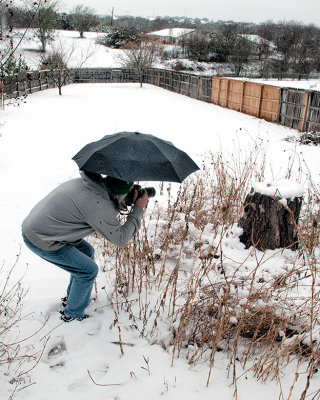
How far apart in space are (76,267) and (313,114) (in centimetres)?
1421

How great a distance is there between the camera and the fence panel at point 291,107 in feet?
49.5

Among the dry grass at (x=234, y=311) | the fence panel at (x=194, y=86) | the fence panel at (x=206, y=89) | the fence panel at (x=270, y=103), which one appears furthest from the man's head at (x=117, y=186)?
the fence panel at (x=194, y=86)

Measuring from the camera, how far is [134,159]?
2268 millimetres

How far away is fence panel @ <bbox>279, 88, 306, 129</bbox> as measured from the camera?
15094 millimetres

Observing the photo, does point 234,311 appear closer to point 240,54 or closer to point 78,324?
point 78,324

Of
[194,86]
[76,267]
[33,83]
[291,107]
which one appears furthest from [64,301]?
[33,83]

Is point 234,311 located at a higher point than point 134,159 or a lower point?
lower

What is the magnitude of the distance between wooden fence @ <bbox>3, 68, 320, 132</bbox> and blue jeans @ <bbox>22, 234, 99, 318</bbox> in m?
9.98

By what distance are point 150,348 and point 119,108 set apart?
17660 mm

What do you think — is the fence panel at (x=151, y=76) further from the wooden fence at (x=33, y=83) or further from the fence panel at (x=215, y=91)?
the fence panel at (x=215, y=91)

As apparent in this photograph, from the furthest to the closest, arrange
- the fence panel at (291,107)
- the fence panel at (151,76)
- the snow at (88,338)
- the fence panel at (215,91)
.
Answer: the fence panel at (151,76)
the fence panel at (215,91)
the fence panel at (291,107)
the snow at (88,338)

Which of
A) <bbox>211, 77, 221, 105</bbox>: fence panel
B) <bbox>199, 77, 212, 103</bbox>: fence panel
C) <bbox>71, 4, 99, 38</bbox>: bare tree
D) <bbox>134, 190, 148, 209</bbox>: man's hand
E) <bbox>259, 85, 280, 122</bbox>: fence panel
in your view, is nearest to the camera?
<bbox>134, 190, 148, 209</bbox>: man's hand

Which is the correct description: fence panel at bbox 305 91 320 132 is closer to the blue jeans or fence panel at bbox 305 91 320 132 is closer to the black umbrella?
the black umbrella

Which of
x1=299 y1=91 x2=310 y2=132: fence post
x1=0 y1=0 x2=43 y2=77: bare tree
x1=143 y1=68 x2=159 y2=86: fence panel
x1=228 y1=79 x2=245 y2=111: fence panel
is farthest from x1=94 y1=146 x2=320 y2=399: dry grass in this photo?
x1=143 y1=68 x2=159 y2=86: fence panel
